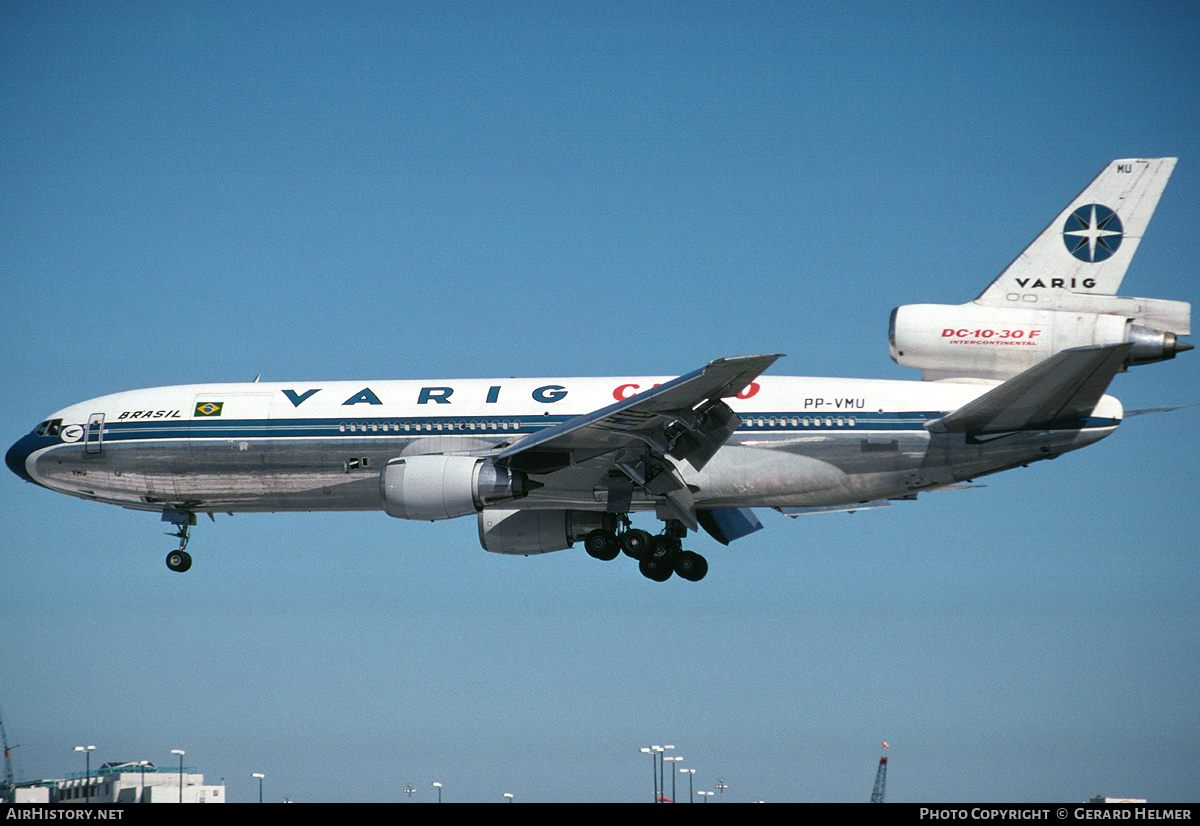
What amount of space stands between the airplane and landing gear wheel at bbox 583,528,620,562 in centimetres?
5

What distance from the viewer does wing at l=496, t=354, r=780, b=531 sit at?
24766 millimetres

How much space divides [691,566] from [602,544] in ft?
7.13

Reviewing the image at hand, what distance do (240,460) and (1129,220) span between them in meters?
20.1

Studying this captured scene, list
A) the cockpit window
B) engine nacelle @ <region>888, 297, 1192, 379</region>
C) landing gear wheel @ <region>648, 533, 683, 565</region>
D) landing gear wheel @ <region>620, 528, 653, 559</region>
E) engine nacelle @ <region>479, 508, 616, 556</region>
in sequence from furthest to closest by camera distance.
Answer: the cockpit window, engine nacelle @ <region>479, 508, 616, 556</region>, landing gear wheel @ <region>648, 533, 683, 565</region>, landing gear wheel @ <region>620, 528, 653, 559</region>, engine nacelle @ <region>888, 297, 1192, 379</region>

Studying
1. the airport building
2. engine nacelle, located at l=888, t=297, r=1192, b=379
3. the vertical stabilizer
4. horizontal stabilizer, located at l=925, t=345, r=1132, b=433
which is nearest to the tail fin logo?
the vertical stabilizer

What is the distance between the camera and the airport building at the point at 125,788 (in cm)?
4028

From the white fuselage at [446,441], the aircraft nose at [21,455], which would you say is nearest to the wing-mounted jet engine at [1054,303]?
the white fuselage at [446,441]

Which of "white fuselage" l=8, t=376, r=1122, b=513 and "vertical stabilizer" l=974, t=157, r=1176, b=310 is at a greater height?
"vertical stabilizer" l=974, t=157, r=1176, b=310

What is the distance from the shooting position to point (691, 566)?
29.8 m

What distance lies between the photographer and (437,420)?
28844mm

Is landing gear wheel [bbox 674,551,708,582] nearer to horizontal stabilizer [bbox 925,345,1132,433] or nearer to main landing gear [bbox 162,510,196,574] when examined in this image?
horizontal stabilizer [bbox 925,345,1132,433]

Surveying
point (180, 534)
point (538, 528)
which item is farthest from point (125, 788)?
point (538, 528)

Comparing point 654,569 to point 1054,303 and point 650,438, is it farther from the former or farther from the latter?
point 1054,303
